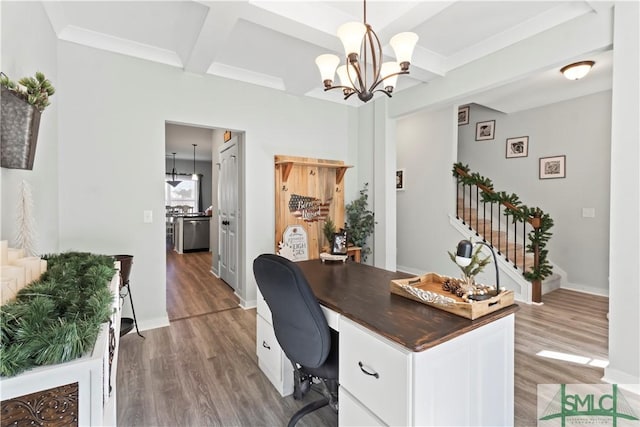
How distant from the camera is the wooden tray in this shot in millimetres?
1270

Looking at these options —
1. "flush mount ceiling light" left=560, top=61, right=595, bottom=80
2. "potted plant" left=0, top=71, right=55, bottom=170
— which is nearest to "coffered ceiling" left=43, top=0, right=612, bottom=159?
"flush mount ceiling light" left=560, top=61, right=595, bottom=80

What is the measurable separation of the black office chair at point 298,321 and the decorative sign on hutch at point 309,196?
221cm

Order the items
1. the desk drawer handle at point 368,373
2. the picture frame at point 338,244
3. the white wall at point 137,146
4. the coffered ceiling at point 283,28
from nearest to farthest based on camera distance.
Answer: the desk drawer handle at point 368,373
the coffered ceiling at point 283,28
the picture frame at point 338,244
the white wall at point 137,146

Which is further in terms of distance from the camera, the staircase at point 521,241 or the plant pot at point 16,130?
the staircase at point 521,241

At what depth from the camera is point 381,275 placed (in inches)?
79.6

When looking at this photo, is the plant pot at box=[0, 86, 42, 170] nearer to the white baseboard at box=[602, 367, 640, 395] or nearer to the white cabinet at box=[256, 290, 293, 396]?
the white cabinet at box=[256, 290, 293, 396]

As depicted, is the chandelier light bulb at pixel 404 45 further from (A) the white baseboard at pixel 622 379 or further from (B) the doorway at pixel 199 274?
(A) the white baseboard at pixel 622 379

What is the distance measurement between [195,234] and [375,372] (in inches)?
285

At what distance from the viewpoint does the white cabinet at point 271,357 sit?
6.51 feet

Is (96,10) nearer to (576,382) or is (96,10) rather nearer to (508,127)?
(576,382)

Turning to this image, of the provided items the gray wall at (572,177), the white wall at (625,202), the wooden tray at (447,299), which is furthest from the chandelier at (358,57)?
the gray wall at (572,177)

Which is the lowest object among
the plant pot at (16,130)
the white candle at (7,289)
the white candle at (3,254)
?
the white candle at (7,289)

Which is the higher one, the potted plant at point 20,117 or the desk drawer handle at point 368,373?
the potted plant at point 20,117

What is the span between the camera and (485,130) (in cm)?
548
